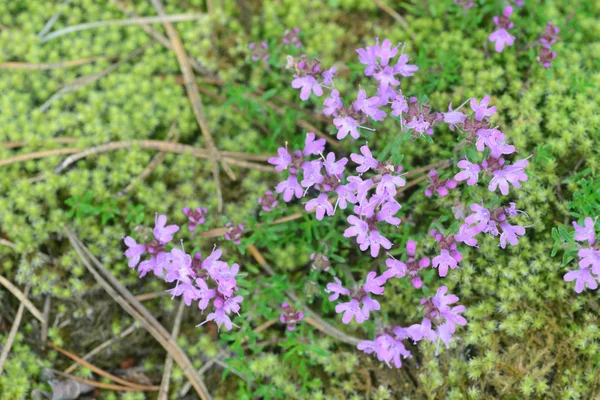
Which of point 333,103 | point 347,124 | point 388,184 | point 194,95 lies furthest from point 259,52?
point 388,184

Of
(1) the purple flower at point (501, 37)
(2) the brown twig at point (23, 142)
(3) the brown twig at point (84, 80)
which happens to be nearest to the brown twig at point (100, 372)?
(2) the brown twig at point (23, 142)

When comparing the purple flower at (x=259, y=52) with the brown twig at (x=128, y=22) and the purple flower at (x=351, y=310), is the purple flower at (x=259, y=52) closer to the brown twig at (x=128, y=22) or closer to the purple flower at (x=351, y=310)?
the brown twig at (x=128, y=22)

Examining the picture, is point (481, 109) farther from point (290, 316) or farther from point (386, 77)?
point (290, 316)

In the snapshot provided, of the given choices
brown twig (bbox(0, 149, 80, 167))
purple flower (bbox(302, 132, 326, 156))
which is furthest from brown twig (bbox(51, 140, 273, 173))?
purple flower (bbox(302, 132, 326, 156))

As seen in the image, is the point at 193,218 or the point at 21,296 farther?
the point at 21,296

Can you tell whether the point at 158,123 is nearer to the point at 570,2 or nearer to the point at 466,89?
the point at 466,89

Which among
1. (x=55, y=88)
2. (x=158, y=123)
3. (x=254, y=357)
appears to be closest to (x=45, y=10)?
(x=55, y=88)
